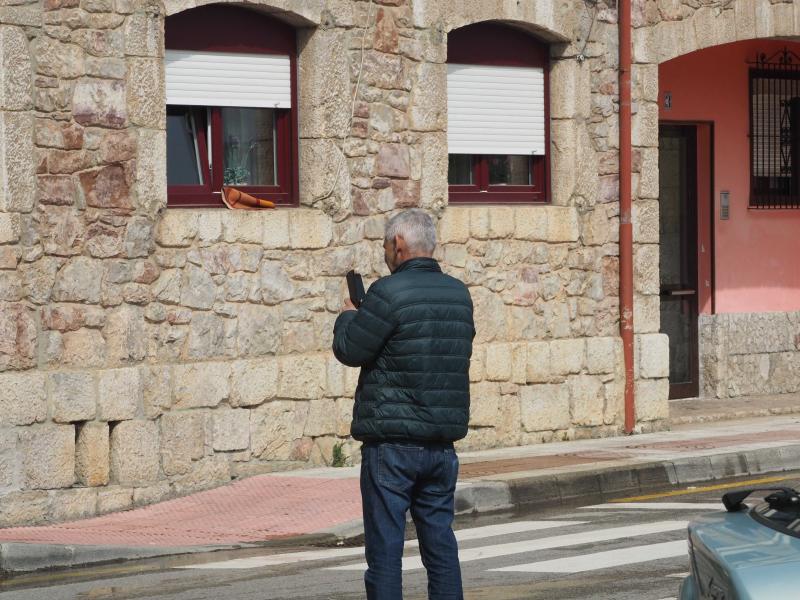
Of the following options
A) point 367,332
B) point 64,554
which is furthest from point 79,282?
point 367,332

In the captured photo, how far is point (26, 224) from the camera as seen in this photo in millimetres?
11594

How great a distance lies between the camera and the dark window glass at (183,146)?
42.2 ft

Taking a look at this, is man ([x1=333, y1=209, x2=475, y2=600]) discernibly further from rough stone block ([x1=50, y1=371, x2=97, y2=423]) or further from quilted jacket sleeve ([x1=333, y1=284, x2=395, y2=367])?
rough stone block ([x1=50, y1=371, x2=97, y2=423])

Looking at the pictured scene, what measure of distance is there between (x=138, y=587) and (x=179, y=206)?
4.21 m

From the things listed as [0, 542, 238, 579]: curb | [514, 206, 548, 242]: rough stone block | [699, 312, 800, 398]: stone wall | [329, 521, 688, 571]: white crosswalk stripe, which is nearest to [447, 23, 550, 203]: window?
[514, 206, 548, 242]: rough stone block

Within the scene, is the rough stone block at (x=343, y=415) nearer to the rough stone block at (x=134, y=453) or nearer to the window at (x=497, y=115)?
the rough stone block at (x=134, y=453)

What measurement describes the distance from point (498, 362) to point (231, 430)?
2.78 m

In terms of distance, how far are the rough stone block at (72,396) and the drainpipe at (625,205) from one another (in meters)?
5.58

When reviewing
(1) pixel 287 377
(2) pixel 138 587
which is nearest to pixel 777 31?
(1) pixel 287 377

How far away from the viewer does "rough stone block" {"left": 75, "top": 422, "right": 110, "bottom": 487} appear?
38.7 feet

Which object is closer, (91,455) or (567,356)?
(91,455)

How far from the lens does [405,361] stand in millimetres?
6859

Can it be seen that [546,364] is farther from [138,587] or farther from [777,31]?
[138,587]

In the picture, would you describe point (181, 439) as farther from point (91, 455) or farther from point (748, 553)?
point (748, 553)
